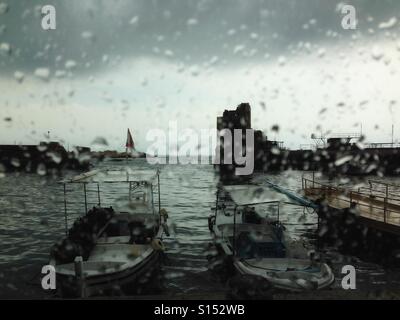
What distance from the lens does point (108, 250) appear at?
13.0 meters

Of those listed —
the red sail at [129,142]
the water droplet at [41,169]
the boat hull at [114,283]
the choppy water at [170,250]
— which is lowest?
the water droplet at [41,169]

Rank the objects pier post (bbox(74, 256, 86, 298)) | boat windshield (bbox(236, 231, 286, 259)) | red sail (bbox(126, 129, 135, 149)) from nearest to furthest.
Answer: pier post (bbox(74, 256, 86, 298))
boat windshield (bbox(236, 231, 286, 259))
red sail (bbox(126, 129, 135, 149))

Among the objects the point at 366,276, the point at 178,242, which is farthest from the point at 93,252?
the point at 366,276

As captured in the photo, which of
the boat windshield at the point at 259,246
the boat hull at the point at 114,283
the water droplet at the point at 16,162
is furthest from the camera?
the water droplet at the point at 16,162

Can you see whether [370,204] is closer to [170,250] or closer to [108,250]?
[170,250]

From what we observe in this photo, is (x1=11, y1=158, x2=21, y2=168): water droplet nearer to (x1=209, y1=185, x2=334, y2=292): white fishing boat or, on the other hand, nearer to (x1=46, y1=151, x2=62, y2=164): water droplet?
(x1=46, y1=151, x2=62, y2=164): water droplet

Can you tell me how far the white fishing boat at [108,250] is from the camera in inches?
420

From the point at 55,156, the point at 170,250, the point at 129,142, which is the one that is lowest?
the point at 170,250

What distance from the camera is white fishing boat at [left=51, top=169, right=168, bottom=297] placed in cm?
1066

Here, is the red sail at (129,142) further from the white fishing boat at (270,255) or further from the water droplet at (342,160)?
the water droplet at (342,160)

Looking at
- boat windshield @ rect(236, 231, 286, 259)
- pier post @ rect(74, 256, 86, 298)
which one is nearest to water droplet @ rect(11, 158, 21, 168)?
boat windshield @ rect(236, 231, 286, 259)

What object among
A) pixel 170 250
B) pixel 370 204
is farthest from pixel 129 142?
pixel 370 204

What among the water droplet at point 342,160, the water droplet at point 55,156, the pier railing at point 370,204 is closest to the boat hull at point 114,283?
the pier railing at point 370,204
